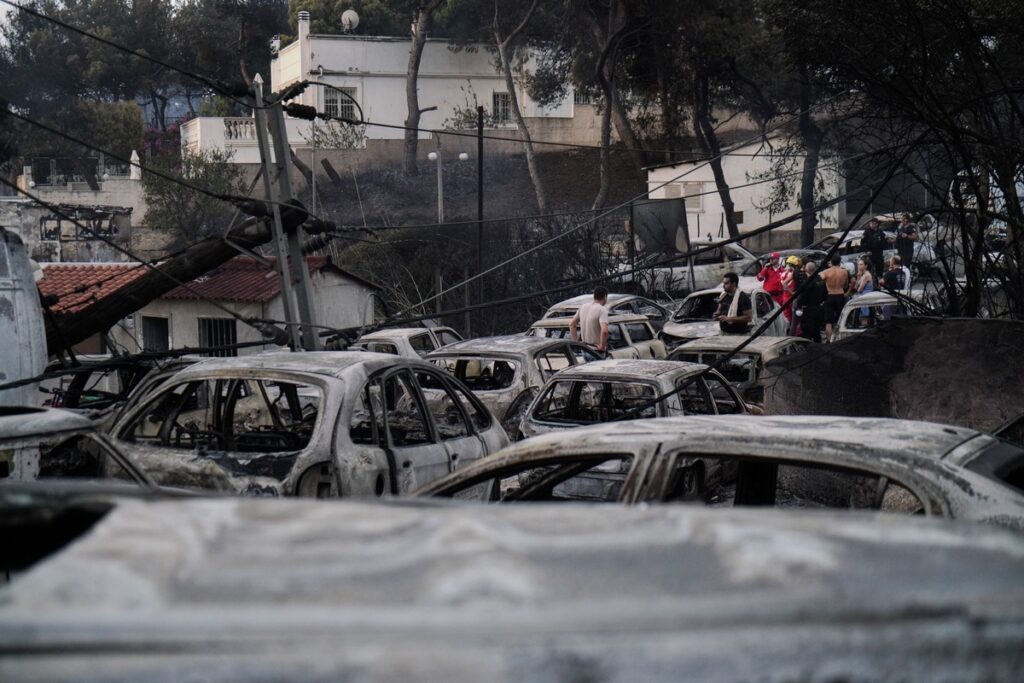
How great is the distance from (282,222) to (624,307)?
10.8m

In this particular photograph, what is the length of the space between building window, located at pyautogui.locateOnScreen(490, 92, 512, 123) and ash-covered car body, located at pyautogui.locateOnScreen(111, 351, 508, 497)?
44.2m

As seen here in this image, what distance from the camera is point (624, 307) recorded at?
2506 centimetres

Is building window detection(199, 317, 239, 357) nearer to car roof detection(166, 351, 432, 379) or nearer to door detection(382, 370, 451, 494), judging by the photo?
door detection(382, 370, 451, 494)

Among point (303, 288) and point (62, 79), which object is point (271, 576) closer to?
point (303, 288)

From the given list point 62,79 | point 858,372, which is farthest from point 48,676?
point 62,79

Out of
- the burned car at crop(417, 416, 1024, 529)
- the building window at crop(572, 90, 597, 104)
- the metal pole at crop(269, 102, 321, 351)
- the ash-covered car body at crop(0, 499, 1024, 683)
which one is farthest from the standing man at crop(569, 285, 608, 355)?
the building window at crop(572, 90, 597, 104)

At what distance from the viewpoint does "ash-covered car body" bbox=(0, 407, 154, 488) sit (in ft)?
21.6

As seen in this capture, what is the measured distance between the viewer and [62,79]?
191 ft

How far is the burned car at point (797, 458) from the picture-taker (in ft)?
12.8

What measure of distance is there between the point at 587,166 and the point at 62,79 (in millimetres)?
26467

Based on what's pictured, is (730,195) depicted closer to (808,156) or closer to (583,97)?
(808,156)

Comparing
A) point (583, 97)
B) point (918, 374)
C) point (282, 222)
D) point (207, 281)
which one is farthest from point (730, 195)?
point (918, 374)

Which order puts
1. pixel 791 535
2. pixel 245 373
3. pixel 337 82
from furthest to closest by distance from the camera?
pixel 337 82 < pixel 245 373 < pixel 791 535

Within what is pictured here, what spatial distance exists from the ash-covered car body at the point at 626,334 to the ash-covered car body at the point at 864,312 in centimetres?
300
